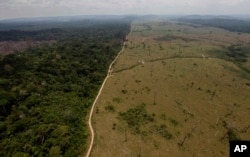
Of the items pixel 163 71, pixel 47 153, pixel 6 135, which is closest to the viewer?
pixel 47 153

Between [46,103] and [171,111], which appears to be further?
[171,111]

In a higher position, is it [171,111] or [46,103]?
[46,103]

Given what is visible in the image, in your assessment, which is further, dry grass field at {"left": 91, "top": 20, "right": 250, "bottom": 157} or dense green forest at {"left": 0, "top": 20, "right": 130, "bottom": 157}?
dry grass field at {"left": 91, "top": 20, "right": 250, "bottom": 157}

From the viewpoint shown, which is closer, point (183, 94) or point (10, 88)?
point (10, 88)

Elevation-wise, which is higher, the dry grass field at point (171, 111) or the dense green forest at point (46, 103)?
the dense green forest at point (46, 103)

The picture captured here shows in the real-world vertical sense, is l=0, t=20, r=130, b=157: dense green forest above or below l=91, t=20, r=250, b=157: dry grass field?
above

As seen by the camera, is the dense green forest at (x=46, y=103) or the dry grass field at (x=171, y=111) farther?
the dry grass field at (x=171, y=111)

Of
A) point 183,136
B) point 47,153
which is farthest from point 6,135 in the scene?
point 183,136

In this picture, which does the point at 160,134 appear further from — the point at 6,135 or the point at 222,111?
the point at 6,135
